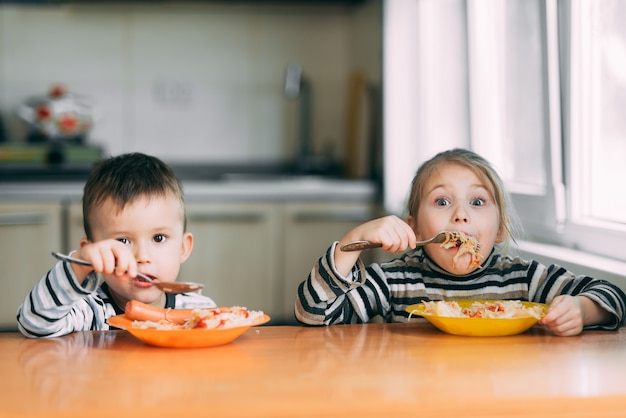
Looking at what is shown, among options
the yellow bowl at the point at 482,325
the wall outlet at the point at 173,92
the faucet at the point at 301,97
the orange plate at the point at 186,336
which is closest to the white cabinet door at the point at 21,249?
the wall outlet at the point at 173,92

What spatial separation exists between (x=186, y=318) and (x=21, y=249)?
2051 millimetres

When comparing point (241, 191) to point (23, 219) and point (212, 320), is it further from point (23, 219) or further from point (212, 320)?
point (212, 320)

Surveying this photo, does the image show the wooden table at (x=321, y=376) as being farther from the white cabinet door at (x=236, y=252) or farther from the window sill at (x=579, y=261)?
the white cabinet door at (x=236, y=252)

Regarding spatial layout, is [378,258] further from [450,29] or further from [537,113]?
[537,113]

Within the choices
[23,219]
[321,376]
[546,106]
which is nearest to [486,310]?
[321,376]

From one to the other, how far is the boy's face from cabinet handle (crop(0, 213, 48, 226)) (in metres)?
1.69

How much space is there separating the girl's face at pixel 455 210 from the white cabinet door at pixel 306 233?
5.65 ft

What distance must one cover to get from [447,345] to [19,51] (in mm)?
3206

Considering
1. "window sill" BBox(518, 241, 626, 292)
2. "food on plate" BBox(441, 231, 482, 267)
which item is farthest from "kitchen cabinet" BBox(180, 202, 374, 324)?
"food on plate" BBox(441, 231, 482, 267)

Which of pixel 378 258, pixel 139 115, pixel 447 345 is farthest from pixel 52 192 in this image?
pixel 447 345

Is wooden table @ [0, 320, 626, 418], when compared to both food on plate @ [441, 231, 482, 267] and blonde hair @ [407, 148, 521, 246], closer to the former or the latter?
food on plate @ [441, 231, 482, 267]

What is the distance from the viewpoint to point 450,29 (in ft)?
9.82

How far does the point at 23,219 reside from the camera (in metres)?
3.11

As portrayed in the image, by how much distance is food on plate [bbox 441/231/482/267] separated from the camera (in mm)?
1443
